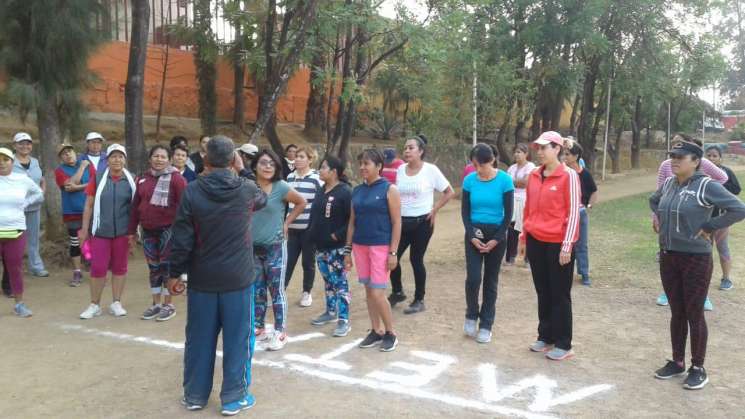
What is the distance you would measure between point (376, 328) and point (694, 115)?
112 feet

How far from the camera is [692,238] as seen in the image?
4543 millimetres

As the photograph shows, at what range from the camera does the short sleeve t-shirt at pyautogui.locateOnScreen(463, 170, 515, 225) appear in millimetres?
5469

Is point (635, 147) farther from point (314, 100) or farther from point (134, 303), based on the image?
point (134, 303)

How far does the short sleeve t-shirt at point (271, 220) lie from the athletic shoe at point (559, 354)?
2.38m

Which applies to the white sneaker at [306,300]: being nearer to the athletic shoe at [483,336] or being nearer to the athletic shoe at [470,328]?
the athletic shoe at [470,328]

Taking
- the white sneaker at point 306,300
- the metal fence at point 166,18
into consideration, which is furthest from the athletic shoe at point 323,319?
the metal fence at point 166,18

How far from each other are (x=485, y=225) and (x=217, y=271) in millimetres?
2478

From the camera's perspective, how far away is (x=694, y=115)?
3434 cm

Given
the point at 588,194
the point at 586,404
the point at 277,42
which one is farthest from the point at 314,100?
the point at 586,404

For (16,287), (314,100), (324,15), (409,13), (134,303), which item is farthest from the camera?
(314,100)

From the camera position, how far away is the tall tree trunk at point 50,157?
30.1 feet

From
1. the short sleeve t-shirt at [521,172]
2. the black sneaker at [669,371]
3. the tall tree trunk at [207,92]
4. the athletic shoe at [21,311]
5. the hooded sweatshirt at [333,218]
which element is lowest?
the athletic shoe at [21,311]

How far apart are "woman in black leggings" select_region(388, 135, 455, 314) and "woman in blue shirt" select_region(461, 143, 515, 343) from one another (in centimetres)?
74

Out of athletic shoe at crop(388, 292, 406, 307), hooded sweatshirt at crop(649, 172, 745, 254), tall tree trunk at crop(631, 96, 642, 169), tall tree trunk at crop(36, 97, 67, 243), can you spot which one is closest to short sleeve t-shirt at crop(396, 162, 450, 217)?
athletic shoe at crop(388, 292, 406, 307)
